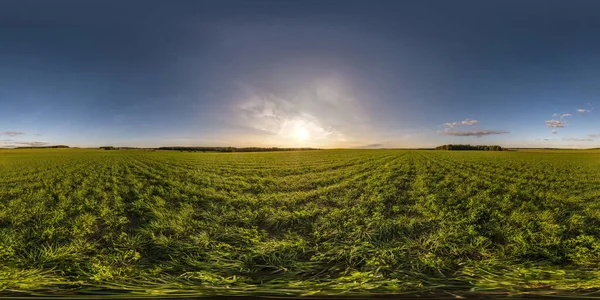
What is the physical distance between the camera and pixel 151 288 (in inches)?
140

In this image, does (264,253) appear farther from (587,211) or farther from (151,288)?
(587,211)

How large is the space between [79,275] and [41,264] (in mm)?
→ 999

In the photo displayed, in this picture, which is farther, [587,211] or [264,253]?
[587,211]

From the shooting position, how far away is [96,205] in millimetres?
7691

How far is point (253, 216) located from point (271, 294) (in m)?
3.31

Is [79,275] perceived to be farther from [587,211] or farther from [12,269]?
[587,211]

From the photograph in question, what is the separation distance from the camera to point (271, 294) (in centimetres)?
346

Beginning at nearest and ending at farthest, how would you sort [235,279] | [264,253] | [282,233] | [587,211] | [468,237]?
[235,279] < [264,253] < [468,237] < [282,233] < [587,211]

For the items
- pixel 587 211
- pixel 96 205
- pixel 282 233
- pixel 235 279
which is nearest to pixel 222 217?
pixel 282 233

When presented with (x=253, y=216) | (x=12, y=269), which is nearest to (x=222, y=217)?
(x=253, y=216)

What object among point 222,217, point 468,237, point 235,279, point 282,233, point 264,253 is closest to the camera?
point 235,279

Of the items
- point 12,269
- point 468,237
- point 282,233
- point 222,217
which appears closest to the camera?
point 12,269

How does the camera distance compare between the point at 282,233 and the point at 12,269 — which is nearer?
the point at 12,269

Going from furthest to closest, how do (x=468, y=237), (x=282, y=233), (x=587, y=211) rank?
(x=587, y=211) < (x=282, y=233) < (x=468, y=237)
